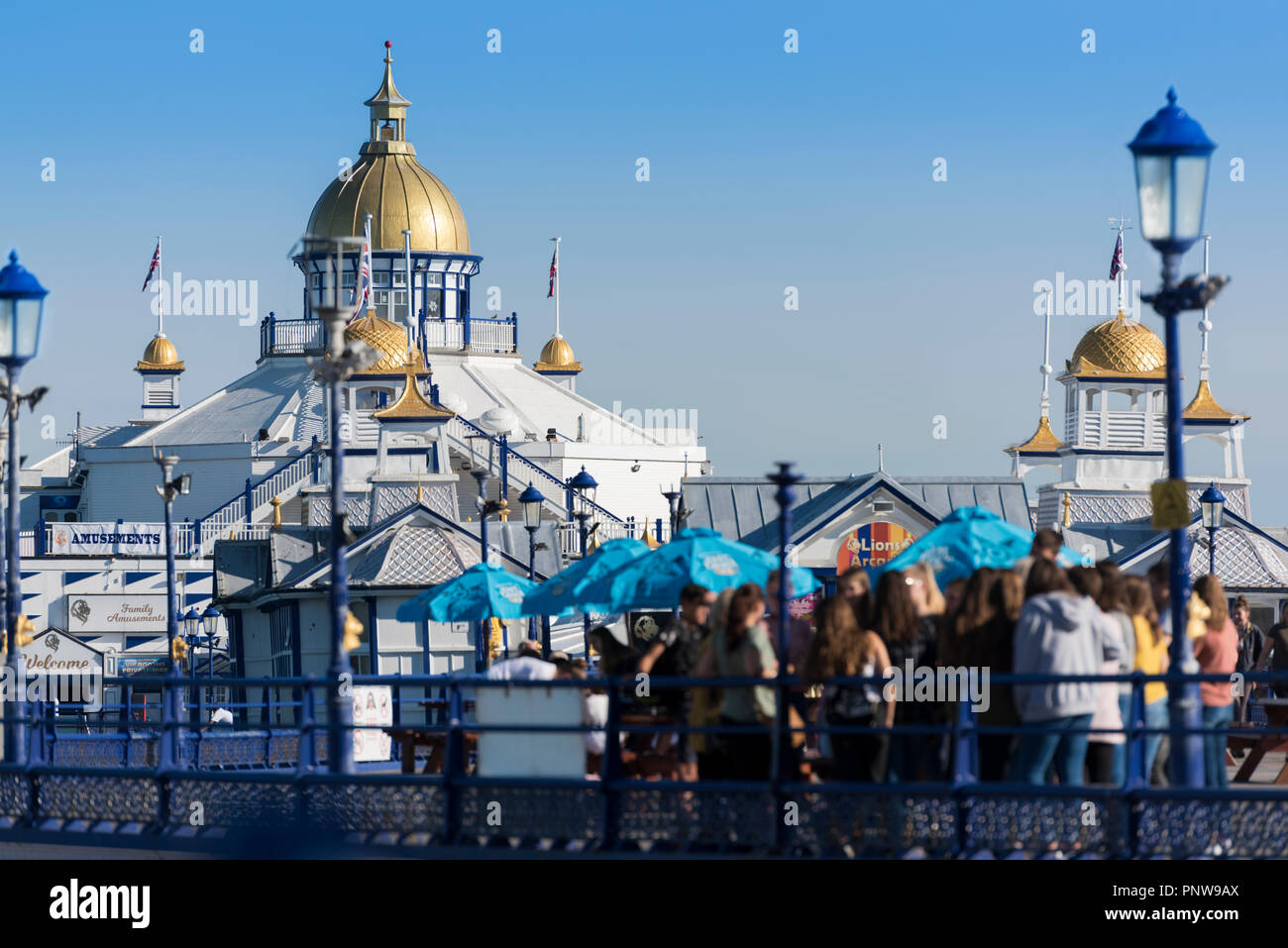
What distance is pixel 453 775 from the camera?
47.5 ft

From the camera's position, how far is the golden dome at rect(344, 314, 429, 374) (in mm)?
69062

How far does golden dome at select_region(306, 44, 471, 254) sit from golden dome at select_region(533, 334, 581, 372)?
455 centimetres

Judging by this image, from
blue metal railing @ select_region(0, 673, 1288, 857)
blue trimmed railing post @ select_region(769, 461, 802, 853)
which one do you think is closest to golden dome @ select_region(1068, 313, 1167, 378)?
blue metal railing @ select_region(0, 673, 1288, 857)

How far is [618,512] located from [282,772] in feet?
171

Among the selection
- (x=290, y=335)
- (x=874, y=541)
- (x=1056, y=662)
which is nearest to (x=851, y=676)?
(x=1056, y=662)

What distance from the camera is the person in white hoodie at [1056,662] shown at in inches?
488

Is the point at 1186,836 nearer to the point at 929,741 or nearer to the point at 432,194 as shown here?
the point at 929,741

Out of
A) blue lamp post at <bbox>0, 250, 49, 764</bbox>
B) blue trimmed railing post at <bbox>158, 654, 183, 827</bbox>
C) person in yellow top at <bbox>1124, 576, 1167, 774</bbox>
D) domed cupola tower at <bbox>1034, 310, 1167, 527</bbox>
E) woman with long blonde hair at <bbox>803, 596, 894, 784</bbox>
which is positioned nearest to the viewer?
woman with long blonde hair at <bbox>803, 596, 894, 784</bbox>

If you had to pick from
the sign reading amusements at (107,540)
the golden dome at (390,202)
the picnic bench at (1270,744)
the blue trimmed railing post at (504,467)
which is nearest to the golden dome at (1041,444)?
the blue trimmed railing post at (504,467)

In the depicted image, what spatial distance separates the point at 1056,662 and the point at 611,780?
2.71m

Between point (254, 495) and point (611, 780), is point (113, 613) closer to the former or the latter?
point (254, 495)

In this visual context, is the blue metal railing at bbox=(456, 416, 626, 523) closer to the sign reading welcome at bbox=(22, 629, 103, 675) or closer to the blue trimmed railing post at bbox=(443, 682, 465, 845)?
the sign reading welcome at bbox=(22, 629, 103, 675)

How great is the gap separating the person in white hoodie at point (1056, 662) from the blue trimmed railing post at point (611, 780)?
2291mm
